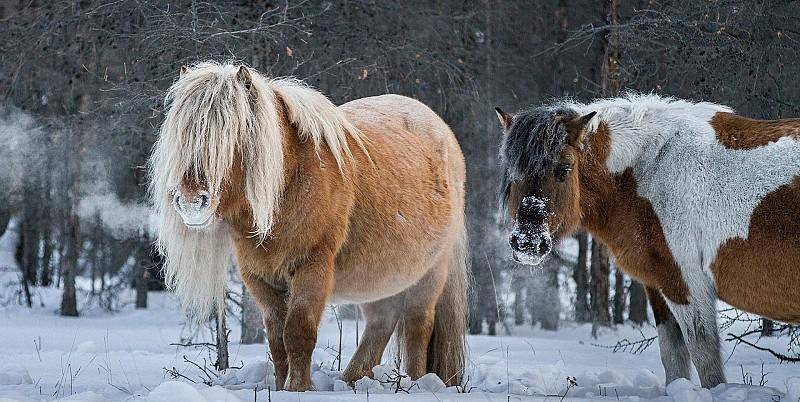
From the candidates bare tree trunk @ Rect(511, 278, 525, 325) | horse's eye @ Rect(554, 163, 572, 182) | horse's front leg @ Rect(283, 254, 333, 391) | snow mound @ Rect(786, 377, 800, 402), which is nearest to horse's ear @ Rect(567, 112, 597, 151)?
horse's eye @ Rect(554, 163, 572, 182)

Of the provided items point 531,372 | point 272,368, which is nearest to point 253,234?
point 272,368

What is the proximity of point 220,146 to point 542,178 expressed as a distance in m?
1.89

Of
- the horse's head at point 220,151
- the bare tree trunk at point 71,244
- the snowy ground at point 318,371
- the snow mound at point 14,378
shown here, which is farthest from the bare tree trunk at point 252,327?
the bare tree trunk at point 71,244

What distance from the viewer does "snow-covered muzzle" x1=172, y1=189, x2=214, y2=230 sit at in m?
4.26

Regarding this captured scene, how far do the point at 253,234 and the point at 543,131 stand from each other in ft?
6.02

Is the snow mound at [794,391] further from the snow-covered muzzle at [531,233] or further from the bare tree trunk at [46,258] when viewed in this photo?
the bare tree trunk at [46,258]

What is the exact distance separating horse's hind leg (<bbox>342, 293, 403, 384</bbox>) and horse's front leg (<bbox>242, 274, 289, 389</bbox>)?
121 centimetres

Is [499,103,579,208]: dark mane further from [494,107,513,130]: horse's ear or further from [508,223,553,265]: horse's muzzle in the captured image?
[508,223,553,265]: horse's muzzle

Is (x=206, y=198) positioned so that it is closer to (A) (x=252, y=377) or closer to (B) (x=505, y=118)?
(A) (x=252, y=377)

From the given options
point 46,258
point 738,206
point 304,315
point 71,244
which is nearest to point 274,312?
point 304,315

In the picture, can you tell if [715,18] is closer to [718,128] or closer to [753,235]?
[718,128]

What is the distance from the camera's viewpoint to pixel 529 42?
15.2 m

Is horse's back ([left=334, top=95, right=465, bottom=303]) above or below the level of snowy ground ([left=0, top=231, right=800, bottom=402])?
above

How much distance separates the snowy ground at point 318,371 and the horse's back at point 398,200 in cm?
73
